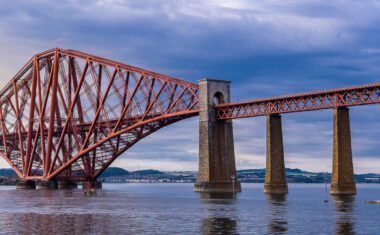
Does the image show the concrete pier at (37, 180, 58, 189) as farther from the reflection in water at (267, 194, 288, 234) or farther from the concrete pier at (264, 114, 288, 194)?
the reflection in water at (267, 194, 288, 234)

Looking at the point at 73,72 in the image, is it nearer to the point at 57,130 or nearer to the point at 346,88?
the point at 57,130

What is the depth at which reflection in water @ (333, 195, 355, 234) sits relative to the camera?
48.4 meters

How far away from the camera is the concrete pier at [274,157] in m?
96.5

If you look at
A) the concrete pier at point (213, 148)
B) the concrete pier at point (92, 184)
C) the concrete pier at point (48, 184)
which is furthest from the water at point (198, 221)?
the concrete pier at point (92, 184)

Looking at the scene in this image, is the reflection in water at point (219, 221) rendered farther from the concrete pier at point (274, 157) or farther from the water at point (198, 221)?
the concrete pier at point (274, 157)

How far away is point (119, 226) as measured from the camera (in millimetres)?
51500

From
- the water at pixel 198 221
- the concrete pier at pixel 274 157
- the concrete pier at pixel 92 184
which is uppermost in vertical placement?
the concrete pier at pixel 274 157

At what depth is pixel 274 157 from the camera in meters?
96.5

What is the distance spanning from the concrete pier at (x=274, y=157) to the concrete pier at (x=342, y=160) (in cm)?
1136

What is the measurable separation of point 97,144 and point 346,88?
56.9 meters

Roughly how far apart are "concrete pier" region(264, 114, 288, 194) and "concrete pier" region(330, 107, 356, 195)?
11356 millimetres

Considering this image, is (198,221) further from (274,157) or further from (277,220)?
(274,157)

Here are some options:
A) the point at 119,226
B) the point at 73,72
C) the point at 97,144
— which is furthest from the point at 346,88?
the point at 73,72

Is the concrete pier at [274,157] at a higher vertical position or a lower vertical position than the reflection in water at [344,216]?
higher
